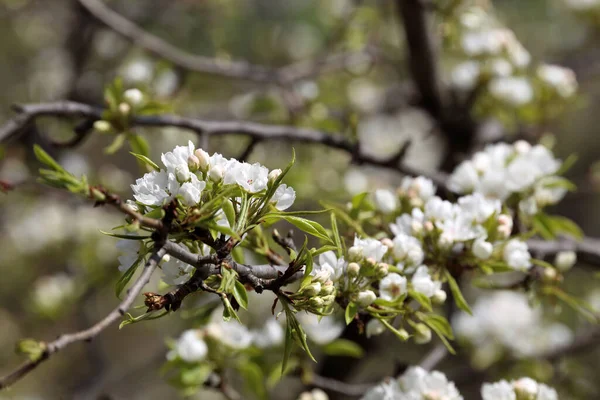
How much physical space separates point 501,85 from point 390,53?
1.23 metres

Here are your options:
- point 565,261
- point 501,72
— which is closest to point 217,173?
point 565,261

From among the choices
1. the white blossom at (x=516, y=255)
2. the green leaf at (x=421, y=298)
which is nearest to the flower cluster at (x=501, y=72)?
the white blossom at (x=516, y=255)

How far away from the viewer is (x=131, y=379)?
3.07m

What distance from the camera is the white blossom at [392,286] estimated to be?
3.49 ft

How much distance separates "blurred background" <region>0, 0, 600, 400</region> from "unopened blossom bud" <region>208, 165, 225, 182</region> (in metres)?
0.61

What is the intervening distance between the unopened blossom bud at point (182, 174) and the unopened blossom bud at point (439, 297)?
534 millimetres

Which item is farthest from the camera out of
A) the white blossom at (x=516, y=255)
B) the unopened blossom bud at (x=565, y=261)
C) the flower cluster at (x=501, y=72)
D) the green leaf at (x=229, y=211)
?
the flower cluster at (x=501, y=72)

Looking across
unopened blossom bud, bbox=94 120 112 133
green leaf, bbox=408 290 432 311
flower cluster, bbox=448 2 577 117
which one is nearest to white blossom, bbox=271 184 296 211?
green leaf, bbox=408 290 432 311

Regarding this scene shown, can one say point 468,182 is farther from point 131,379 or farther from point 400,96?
point 131,379

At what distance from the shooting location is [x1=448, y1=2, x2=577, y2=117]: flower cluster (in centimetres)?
206

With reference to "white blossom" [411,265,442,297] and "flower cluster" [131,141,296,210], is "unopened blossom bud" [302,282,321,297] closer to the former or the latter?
"flower cluster" [131,141,296,210]

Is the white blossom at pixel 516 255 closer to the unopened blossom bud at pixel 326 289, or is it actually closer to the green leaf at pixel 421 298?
the green leaf at pixel 421 298

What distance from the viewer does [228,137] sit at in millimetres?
2617

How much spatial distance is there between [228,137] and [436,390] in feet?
5.45
